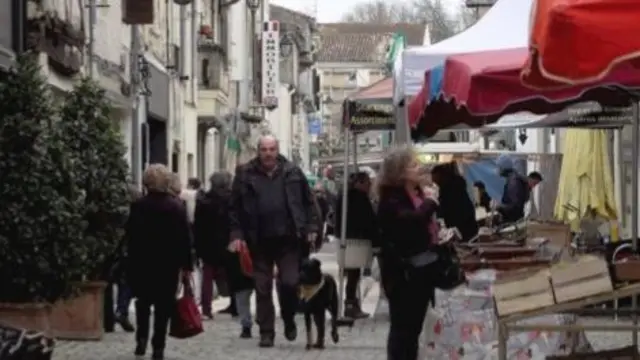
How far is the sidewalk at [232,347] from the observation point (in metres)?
15.0

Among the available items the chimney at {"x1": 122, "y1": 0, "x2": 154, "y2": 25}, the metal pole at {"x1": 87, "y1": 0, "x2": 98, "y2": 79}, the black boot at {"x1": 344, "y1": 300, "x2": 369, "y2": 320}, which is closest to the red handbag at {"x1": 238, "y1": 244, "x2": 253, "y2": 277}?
the black boot at {"x1": 344, "y1": 300, "x2": 369, "y2": 320}

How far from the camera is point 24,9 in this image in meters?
18.1

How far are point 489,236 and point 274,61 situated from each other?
140ft

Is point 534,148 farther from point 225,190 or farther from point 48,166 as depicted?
point 48,166

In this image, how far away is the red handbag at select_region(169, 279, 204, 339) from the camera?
47.9ft

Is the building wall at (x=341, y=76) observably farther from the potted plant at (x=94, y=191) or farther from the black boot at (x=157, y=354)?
the black boot at (x=157, y=354)

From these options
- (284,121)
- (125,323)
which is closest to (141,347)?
(125,323)

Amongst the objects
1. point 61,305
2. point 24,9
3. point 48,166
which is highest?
point 24,9

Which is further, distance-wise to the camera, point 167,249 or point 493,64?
point 167,249

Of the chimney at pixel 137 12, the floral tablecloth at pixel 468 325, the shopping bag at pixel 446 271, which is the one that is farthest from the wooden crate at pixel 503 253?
the chimney at pixel 137 12

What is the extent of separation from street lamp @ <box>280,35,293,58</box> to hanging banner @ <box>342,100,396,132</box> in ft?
184

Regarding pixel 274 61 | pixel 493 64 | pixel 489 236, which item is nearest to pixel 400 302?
pixel 493 64

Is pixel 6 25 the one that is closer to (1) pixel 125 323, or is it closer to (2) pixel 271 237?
(1) pixel 125 323

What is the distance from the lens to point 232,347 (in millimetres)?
16016
